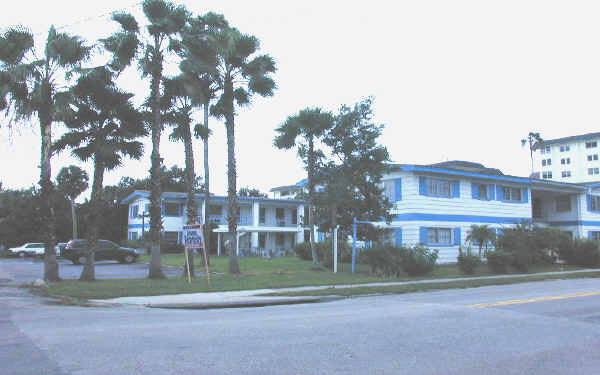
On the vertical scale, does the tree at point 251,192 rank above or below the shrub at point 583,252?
above

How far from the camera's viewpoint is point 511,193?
3325 cm

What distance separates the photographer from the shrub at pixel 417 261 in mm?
21859

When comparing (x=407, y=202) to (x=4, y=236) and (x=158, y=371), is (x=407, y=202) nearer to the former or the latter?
(x=158, y=371)

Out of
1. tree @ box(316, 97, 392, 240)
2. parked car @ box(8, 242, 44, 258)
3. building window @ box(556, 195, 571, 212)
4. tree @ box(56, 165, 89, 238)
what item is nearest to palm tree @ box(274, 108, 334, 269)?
tree @ box(316, 97, 392, 240)

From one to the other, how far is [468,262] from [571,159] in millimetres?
74296

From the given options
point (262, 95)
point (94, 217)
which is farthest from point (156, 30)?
point (94, 217)

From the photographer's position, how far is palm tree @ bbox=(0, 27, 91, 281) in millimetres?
17266

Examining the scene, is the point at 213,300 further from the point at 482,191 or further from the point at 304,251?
the point at 482,191

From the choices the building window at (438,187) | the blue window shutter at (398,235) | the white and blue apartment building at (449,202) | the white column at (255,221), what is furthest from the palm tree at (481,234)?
the white column at (255,221)

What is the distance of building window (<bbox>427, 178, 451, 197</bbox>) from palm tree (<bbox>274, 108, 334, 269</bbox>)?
304 inches

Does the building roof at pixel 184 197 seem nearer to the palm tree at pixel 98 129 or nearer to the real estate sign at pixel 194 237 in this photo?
the palm tree at pixel 98 129

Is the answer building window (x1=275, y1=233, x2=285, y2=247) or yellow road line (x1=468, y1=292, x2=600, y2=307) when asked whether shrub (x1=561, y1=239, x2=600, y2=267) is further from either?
building window (x1=275, y1=233, x2=285, y2=247)

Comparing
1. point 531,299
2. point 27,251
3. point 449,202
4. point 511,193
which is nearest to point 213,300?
point 531,299

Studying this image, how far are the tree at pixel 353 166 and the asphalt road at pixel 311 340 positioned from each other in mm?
12727
